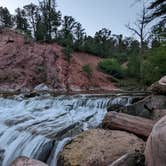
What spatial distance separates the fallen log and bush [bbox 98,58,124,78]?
1796 centimetres

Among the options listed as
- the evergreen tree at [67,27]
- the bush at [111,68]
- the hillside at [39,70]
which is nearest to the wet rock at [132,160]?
the hillside at [39,70]

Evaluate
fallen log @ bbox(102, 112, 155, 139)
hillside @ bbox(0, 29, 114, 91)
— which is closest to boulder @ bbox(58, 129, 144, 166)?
fallen log @ bbox(102, 112, 155, 139)

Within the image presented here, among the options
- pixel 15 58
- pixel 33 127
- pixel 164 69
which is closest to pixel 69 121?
pixel 33 127

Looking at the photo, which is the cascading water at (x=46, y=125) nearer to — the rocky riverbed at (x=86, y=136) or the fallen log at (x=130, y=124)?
the rocky riverbed at (x=86, y=136)

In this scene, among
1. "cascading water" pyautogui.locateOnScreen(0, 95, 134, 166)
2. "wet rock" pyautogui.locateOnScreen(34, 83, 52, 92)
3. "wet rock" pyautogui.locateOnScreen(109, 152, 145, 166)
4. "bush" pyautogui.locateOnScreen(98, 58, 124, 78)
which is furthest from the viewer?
"bush" pyautogui.locateOnScreen(98, 58, 124, 78)

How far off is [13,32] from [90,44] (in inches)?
338

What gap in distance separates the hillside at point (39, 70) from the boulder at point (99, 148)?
1391cm

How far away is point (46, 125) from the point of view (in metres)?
7.08

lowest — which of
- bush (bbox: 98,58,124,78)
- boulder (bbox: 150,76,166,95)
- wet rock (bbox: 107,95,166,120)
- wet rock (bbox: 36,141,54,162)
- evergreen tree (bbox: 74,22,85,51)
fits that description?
wet rock (bbox: 36,141,54,162)

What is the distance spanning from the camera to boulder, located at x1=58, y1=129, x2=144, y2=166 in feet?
13.4

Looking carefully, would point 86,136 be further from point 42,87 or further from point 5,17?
point 5,17

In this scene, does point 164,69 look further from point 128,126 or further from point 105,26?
point 105,26

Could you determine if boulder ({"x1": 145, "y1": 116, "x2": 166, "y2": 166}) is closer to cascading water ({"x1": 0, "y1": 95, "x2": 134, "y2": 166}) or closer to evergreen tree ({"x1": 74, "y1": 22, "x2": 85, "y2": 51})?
cascading water ({"x1": 0, "y1": 95, "x2": 134, "y2": 166})

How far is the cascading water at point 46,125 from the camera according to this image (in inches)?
217
